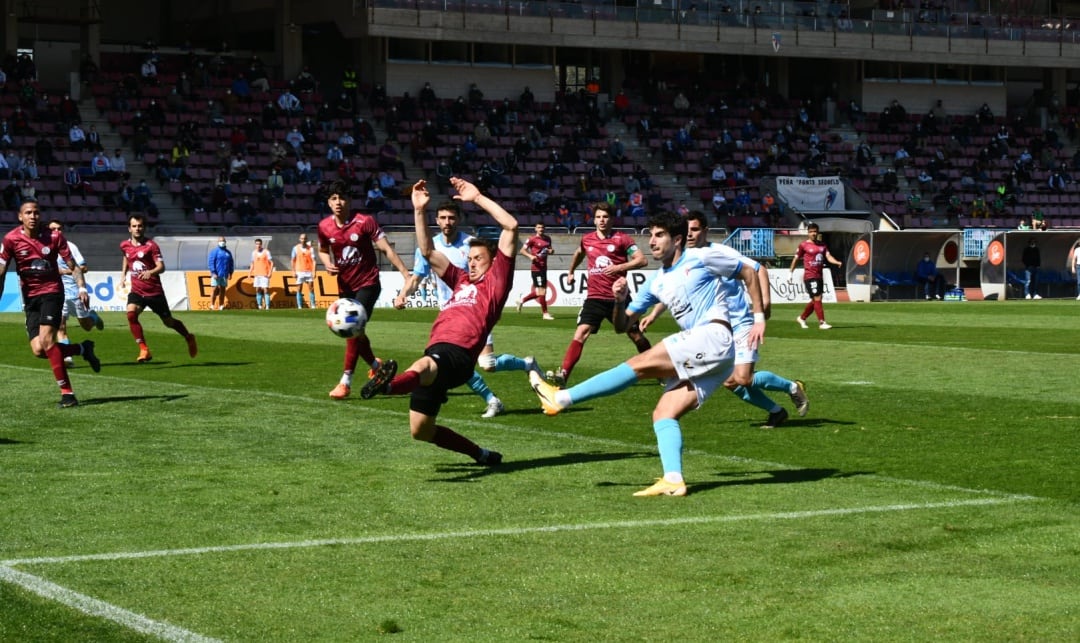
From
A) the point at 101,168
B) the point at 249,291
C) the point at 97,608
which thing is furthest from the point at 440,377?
the point at 101,168

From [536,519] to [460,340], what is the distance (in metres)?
1.87

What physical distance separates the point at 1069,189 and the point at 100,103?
128ft

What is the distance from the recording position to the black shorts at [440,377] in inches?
419

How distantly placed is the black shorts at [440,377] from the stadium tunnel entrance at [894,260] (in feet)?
135

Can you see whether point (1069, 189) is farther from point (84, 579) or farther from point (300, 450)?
point (84, 579)

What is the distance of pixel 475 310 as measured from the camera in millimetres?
10992

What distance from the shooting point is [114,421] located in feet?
48.1

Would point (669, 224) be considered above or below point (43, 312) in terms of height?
above

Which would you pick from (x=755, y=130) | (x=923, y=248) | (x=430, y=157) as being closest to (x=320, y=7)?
(x=430, y=157)

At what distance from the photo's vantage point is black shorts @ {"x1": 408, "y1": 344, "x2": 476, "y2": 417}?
10.6 metres

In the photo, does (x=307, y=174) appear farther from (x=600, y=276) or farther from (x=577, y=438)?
(x=577, y=438)

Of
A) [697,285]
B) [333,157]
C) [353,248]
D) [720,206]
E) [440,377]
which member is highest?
[333,157]

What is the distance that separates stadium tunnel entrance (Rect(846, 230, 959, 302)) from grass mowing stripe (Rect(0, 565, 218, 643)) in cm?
4476

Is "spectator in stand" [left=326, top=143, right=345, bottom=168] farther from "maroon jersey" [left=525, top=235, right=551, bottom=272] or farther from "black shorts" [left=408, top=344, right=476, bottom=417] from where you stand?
"black shorts" [left=408, top=344, right=476, bottom=417]
